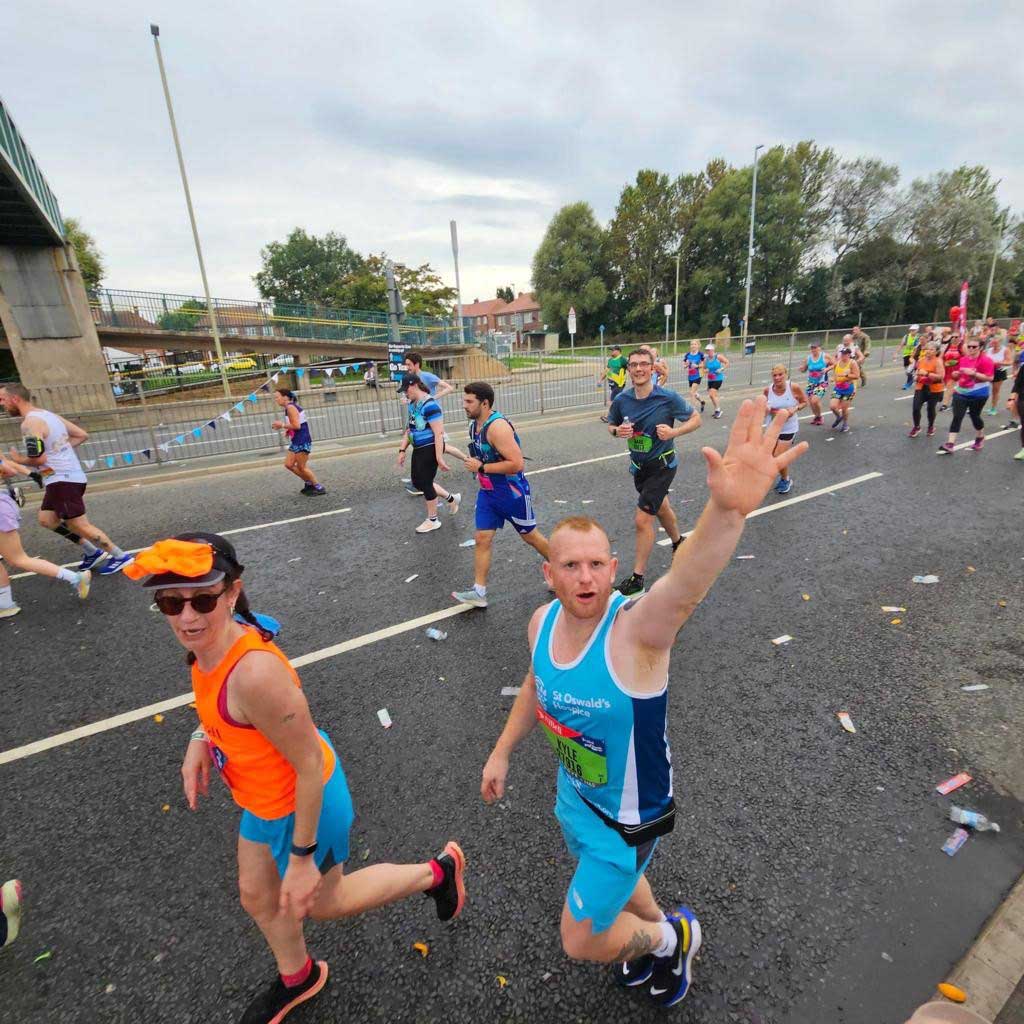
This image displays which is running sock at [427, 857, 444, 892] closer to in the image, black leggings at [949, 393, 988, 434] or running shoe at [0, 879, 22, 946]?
running shoe at [0, 879, 22, 946]

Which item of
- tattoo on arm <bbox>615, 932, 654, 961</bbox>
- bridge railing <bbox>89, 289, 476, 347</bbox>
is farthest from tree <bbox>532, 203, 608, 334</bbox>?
tattoo on arm <bbox>615, 932, 654, 961</bbox>

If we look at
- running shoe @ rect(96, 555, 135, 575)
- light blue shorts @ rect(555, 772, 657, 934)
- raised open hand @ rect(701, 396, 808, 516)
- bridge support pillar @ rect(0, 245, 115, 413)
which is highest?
bridge support pillar @ rect(0, 245, 115, 413)

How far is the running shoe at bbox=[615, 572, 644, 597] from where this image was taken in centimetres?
519

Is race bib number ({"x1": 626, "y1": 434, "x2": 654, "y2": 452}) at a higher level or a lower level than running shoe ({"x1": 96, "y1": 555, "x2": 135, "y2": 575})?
higher

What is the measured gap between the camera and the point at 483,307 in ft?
352

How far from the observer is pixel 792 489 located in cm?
841

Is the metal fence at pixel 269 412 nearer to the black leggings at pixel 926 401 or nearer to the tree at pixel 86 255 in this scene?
the black leggings at pixel 926 401

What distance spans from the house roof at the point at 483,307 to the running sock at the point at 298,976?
107671mm

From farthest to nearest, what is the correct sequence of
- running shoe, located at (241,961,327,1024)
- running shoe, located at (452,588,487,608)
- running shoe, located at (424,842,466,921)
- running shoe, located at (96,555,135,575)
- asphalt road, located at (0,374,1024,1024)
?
running shoe, located at (96,555,135,575), running shoe, located at (452,588,487,608), running shoe, located at (424,842,466,921), asphalt road, located at (0,374,1024,1024), running shoe, located at (241,961,327,1024)

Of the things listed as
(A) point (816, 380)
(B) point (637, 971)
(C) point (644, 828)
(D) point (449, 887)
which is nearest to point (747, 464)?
(C) point (644, 828)

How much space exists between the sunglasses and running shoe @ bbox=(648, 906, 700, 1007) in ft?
6.57

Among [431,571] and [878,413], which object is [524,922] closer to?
[431,571]

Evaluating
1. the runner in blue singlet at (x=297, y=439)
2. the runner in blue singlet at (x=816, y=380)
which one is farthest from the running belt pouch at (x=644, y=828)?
the runner in blue singlet at (x=816, y=380)

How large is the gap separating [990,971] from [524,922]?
1.76 m
